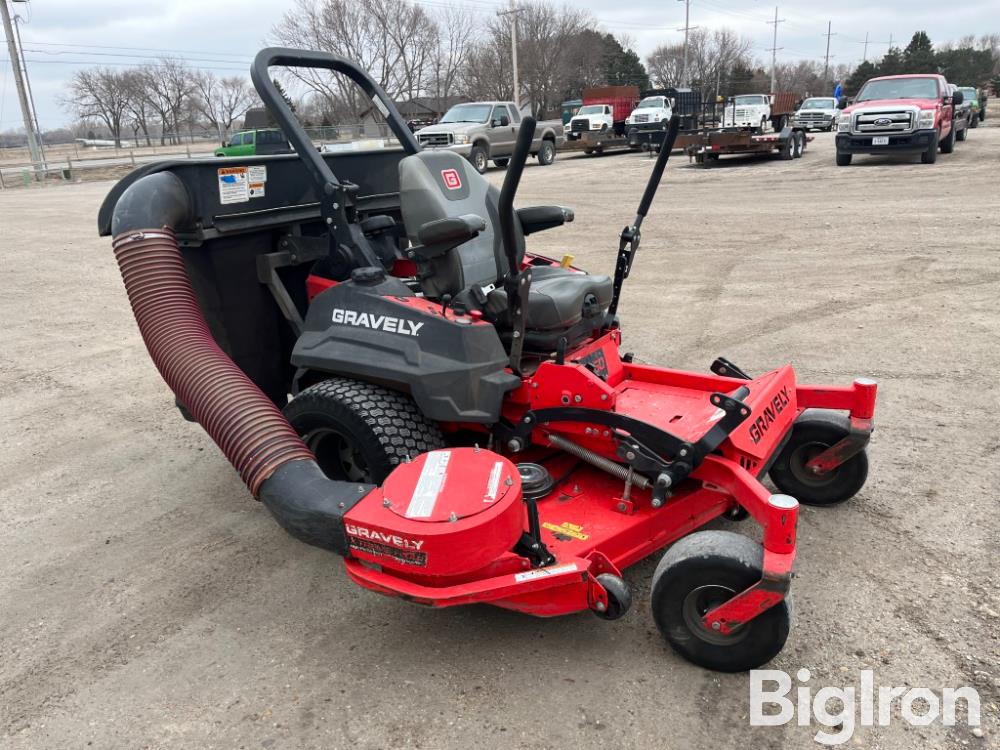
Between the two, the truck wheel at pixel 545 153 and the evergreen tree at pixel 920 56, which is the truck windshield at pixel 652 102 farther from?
the evergreen tree at pixel 920 56

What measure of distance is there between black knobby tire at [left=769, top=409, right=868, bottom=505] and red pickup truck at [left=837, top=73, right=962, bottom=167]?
13779 mm

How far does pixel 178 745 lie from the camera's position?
7.96ft

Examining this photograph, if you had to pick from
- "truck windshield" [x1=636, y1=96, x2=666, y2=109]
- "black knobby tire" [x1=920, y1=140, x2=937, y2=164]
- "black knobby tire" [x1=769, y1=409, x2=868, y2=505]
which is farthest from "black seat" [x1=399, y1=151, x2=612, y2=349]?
"truck windshield" [x1=636, y1=96, x2=666, y2=109]

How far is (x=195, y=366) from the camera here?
3.31 m

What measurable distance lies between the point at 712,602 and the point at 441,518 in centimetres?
96

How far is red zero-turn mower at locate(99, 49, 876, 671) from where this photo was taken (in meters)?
2.58

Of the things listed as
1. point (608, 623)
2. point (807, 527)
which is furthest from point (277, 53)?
point (807, 527)

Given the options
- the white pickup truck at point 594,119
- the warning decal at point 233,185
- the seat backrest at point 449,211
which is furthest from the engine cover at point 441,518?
the white pickup truck at point 594,119

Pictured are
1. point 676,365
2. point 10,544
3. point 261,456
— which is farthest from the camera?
point 676,365

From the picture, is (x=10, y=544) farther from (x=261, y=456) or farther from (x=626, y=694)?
(x=626, y=694)

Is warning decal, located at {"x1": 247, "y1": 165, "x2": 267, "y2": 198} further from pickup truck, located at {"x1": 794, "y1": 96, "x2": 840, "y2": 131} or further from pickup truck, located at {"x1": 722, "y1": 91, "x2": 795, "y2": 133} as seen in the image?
pickup truck, located at {"x1": 794, "y1": 96, "x2": 840, "y2": 131}

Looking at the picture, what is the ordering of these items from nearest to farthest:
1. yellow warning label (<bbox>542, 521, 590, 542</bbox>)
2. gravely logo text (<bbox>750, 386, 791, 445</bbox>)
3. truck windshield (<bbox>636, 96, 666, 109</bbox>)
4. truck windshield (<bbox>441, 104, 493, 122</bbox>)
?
1. yellow warning label (<bbox>542, 521, 590, 542</bbox>)
2. gravely logo text (<bbox>750, 386, 791, 445</bbox>)
3. truck windshield (<bbox>441, 104, 493, 122</bbox>)
4. truck windshield (<bbox>636, 96, 666, 109</bbox>)

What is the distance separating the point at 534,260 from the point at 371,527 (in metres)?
2.27
